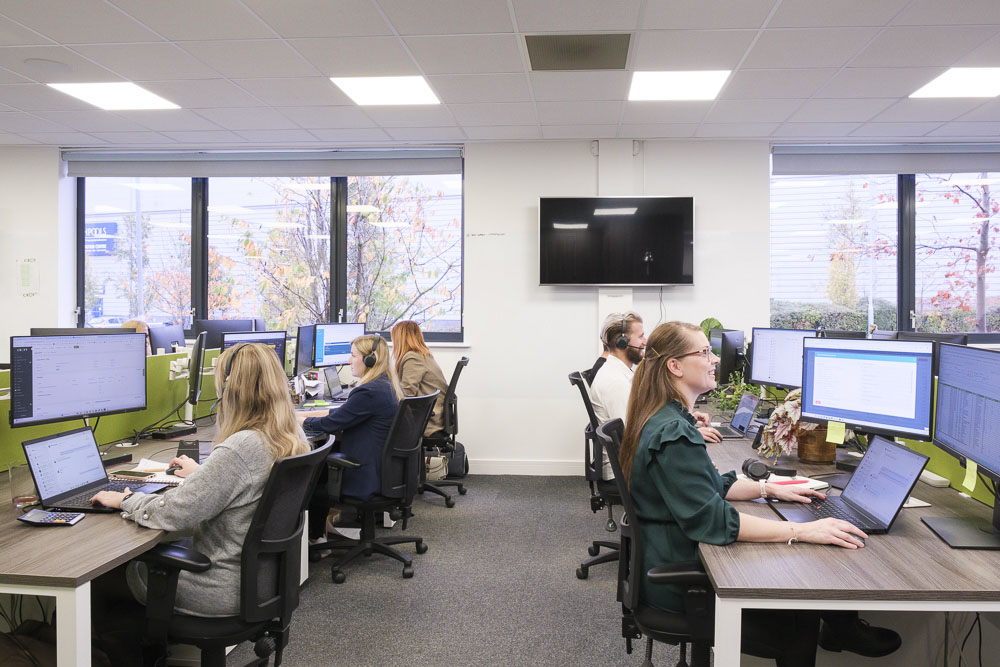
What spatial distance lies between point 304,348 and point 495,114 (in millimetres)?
2084

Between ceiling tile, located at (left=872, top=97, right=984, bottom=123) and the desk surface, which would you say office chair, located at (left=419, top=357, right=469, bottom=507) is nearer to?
the desk surface

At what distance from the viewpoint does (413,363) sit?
13.3 feet

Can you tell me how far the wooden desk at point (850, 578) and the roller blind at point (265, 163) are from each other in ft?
14.5

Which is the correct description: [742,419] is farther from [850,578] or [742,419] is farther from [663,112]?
[663,112]

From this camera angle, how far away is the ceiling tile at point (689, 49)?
3131 millimetres

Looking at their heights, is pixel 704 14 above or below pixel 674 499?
above

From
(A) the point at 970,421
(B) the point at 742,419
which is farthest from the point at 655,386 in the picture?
(B) the point at 742,419

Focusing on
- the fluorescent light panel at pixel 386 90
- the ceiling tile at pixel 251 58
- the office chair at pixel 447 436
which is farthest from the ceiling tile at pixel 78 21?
the office chair at pixel 447 436

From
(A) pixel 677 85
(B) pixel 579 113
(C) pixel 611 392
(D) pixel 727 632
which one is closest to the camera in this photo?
(D) pixel 727 632

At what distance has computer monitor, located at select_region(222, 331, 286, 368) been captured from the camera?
11.8ft

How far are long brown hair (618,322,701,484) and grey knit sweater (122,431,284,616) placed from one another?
1015 millimetres

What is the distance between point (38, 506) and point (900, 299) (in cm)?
582

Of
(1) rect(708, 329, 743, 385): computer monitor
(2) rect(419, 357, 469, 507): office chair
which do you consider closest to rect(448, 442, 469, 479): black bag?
(2) rect(419, 357, 469, 507): office chair

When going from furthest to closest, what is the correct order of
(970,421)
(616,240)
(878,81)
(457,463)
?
(616,240) → (457,463) → (878,81) → (970,421)
